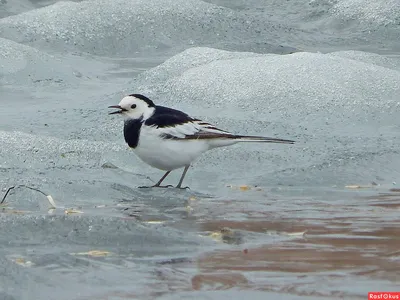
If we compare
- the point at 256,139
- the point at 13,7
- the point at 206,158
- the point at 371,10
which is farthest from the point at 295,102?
the point at 13,7

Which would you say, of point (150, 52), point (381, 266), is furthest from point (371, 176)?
point (150, 52)

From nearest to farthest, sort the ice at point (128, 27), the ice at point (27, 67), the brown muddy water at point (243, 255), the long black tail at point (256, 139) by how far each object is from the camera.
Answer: the brown muddy water at point (243, 255), the long black tail at point (256, 139), the ice at point (27, 67), the ice at point (128, 27)

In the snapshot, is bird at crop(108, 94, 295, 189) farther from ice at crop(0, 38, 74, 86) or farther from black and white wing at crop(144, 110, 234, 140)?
ice at crop(0, 38, 74, 86)

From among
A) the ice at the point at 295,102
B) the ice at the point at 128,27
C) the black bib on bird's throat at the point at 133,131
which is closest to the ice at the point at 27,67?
the ice at the point at 295,102

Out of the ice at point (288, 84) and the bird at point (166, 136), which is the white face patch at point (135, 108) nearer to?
the bird at point (166, 136)

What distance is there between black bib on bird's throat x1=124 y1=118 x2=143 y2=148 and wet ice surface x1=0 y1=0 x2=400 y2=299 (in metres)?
0.29

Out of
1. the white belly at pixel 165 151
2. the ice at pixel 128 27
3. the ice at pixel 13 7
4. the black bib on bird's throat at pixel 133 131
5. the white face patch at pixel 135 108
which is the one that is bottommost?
the ice at pixel 13 7

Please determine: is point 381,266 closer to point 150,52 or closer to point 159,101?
point 159,101

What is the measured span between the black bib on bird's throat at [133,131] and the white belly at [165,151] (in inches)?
1.6

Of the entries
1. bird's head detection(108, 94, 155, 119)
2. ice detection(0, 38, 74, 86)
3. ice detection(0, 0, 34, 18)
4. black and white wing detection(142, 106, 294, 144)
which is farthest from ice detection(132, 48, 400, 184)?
ice detection(0, 0, 34, 18)

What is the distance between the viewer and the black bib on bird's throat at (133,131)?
7.76m

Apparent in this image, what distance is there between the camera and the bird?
7.73 metres

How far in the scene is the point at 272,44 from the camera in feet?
44.0

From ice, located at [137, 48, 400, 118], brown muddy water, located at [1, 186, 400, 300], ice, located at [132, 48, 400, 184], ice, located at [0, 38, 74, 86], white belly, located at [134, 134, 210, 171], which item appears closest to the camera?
brown muddy water, located at [1, 186, 400, 300]
